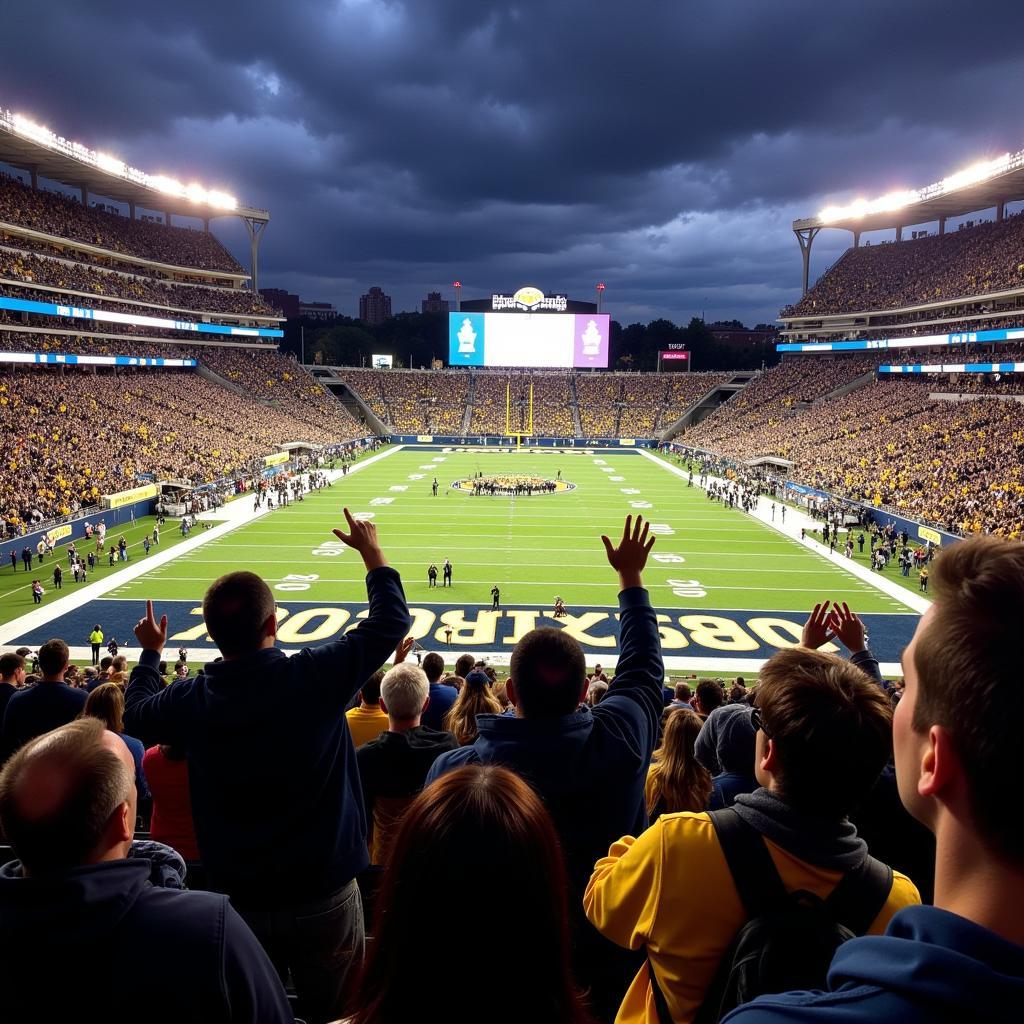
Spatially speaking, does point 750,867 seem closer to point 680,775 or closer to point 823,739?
point 823,739

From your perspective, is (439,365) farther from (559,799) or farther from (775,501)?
(559,799)

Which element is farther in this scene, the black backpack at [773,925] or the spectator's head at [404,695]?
the spectator's head at [404,695]

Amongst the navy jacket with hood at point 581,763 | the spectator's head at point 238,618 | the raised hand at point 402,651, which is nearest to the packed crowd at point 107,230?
the raised hand at point 402,651

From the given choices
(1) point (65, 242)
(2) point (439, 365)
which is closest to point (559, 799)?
(1) point (65, 242)

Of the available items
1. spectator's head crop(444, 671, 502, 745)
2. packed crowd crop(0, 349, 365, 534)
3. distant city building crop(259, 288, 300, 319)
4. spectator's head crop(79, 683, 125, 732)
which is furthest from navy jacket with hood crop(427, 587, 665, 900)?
distant city building crop(259, 288, 300, 319)

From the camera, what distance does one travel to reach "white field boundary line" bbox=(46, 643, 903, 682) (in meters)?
Answer: 17.4

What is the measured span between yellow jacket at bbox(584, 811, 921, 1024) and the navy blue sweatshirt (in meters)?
1.40

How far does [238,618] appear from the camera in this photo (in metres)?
3.17

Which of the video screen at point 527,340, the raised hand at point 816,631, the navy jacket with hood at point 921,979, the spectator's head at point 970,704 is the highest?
the video screen at point 527,340

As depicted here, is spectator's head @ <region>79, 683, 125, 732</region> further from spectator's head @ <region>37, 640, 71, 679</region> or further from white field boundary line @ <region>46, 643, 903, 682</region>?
white field boundary line @ <region>46, 643, 903, 682</region>

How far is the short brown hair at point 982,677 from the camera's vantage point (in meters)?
1.20

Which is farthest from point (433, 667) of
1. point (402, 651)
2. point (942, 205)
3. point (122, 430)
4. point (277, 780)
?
point (942, 205)

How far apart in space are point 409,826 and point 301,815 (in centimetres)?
185

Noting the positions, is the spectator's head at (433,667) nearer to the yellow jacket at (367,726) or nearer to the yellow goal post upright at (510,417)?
the yellow jacket at (367,726)
